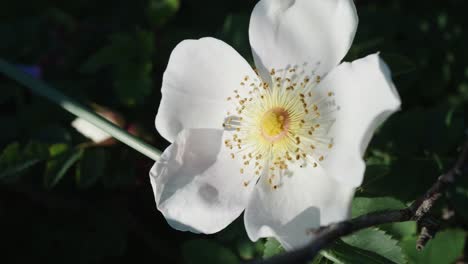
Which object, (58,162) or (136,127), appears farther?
(136,127)

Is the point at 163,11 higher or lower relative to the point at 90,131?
higher

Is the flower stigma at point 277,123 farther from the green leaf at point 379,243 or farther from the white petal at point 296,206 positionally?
the green leaf at point 379,243

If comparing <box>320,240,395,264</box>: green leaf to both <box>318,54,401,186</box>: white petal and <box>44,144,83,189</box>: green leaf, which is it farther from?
<box>44,144,83,189</box>: green leaf

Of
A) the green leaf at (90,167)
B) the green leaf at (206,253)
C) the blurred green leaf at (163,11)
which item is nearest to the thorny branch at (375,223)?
the green leaf at (206,253)

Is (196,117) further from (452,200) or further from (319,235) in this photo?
(452,200)

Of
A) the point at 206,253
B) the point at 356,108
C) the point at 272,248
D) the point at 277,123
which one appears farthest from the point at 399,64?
the point at 206,253

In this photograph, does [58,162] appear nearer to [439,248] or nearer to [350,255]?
[350,255]

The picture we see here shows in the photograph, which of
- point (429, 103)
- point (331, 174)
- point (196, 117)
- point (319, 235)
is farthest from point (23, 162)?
point (429, 103)

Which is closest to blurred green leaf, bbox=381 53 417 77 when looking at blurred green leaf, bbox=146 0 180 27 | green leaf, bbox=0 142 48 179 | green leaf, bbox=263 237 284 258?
green leaf, bbox=263 237 284 258
